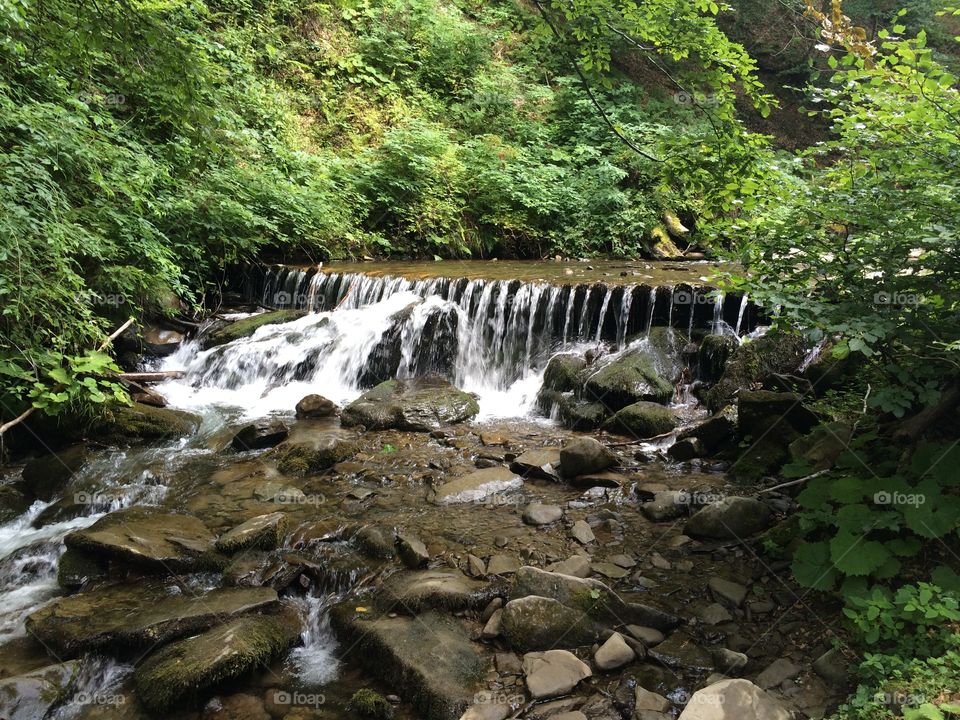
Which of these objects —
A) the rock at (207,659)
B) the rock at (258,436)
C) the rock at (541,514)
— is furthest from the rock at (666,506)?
the rock at (258,436)

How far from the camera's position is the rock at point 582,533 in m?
4.21

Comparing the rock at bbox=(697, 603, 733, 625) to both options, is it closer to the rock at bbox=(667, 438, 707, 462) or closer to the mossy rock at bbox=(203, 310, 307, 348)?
the rock at bbox=(667, 438, 707, 462)

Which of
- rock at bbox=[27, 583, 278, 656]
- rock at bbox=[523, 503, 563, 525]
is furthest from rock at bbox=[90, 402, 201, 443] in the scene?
rock at bbox=[523, 503, 563, 525]

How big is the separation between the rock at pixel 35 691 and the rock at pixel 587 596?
2468 mm

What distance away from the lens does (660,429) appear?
641 centimetres

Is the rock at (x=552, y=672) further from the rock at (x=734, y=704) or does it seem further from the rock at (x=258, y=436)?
the rock at (x=258, y=436)

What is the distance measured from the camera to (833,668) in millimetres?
2648

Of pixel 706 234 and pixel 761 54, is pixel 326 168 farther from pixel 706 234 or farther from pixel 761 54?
pixel 761 54

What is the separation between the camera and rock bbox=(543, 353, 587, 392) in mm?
7727

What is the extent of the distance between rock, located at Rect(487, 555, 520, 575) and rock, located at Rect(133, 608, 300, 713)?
1328 millimetres

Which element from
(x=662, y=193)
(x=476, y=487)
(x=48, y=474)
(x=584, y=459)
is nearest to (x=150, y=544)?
(x=48, y=474)

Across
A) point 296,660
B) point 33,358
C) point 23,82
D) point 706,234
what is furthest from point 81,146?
point 706,234

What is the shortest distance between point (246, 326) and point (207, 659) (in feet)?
23.9

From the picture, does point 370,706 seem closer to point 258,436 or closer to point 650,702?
point 650,702
